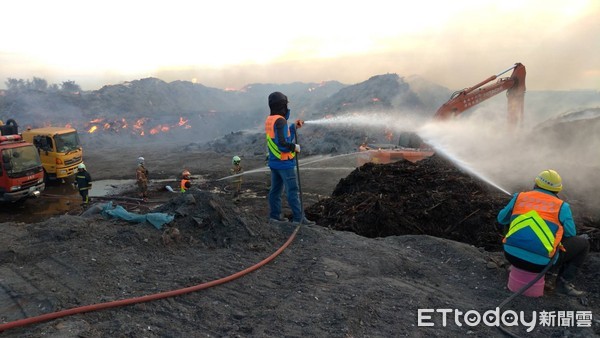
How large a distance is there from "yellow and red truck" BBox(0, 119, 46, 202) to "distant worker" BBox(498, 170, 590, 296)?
568 inches

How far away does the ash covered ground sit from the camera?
3.23 meters

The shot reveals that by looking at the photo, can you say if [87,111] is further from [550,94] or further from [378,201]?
[550,94]

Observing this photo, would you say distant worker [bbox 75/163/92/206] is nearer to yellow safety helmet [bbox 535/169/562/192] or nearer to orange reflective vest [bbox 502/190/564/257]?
orange reflective vest [bbox 502/190/564/257]

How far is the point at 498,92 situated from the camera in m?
14.1

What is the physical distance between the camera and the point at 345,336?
10.3 ft

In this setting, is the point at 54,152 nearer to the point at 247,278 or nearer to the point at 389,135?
the point at 247,278

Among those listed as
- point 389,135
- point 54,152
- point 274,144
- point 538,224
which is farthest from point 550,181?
point 389,135

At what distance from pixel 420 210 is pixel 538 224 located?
12.9ft

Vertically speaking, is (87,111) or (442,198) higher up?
(87,111)

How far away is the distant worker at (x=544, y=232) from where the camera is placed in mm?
3857

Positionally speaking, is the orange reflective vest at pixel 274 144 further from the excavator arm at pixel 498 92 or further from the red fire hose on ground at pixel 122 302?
the excavator arm at pixel 498 92

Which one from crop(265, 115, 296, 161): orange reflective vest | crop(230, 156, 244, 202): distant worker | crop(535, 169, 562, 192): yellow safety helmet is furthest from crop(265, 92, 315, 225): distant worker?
crop(230, 156, 244, 202): distant worker

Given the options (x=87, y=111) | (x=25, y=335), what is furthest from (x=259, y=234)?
(x=87, y=111)

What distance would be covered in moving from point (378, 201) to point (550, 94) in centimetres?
3682
